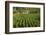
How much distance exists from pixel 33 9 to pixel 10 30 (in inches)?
19.0

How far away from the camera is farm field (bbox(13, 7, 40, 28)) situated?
1276 millimetres

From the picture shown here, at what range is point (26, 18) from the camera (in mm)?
1304

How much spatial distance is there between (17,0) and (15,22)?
1.11ft

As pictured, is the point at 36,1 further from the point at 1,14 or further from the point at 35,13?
the point at 1,14

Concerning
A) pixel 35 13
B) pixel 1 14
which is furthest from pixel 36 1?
pixel 1 14

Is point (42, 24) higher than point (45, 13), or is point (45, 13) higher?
point (45, 13)

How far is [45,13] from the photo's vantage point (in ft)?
4.46

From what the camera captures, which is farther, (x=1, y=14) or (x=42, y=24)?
(x=42, y=24)

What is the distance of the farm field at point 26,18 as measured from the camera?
1276mm

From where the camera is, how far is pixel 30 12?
1317mm

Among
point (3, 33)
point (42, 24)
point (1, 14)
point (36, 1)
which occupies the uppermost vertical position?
point (36, 1)

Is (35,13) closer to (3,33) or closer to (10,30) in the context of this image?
(10,30)

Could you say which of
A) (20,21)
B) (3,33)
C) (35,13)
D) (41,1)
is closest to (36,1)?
(41,1)

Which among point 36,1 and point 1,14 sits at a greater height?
point 36,1
